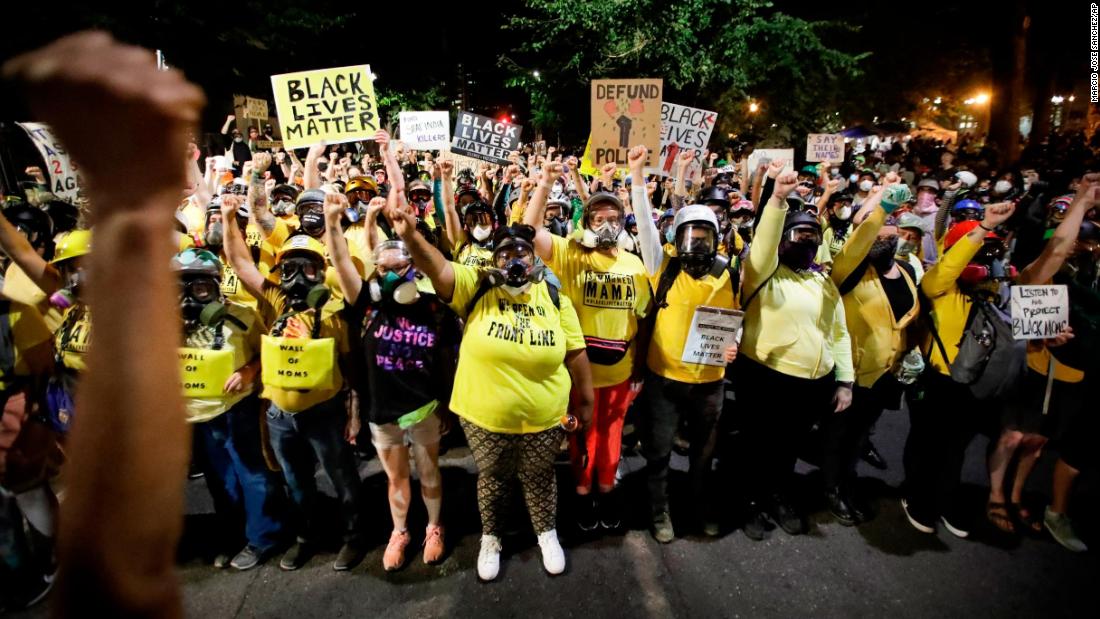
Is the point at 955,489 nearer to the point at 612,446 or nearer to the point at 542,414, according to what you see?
the point at 612,446

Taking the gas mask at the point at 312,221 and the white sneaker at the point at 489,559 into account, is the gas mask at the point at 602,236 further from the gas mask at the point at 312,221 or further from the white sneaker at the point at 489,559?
the gas mask at the point at 312,221

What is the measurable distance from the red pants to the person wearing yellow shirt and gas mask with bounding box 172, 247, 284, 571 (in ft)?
7.70

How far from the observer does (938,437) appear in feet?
13.7

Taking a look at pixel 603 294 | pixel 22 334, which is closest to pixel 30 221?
pixel 22 334

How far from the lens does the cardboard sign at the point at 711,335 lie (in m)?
3.54

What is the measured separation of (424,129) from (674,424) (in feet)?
25.2

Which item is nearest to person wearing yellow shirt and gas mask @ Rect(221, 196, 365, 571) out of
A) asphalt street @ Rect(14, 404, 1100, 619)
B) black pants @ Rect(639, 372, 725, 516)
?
asphalt street @ Rect(14, 404, 1100, 619)

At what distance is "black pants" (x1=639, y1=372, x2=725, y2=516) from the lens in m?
3.85

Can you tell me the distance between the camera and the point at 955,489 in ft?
13.8

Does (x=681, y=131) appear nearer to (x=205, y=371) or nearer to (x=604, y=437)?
(x=604, y=437)

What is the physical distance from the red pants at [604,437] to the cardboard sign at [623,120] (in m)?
2.82

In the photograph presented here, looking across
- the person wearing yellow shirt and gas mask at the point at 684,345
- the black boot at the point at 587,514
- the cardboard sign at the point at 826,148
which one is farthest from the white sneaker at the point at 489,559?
the cardboard sign at the point at 826,148

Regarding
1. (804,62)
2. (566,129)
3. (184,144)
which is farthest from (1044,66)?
(184,144)

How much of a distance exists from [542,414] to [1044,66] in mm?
32201
